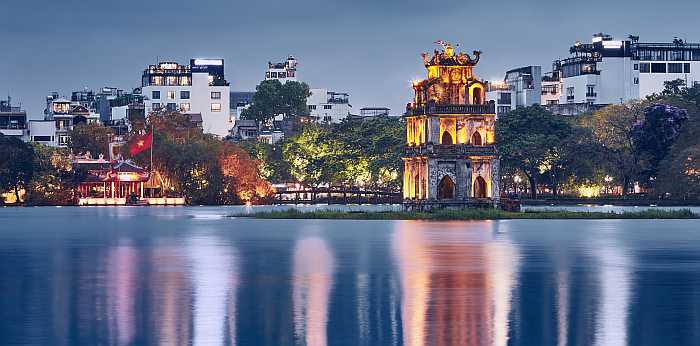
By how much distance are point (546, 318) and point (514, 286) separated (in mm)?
11916

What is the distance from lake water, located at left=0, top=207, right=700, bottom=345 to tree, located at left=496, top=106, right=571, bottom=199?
7467 centimetres

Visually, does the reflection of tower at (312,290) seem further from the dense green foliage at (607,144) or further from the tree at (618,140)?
the tree at (618,140)

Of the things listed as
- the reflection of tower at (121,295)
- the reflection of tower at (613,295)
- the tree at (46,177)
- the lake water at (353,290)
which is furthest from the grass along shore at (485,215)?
the tree at (46,177)

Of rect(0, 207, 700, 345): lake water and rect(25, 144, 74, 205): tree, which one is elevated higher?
rect(25, 144, 74, 205): tree

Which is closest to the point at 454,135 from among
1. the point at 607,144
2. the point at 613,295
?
the point at 607,144

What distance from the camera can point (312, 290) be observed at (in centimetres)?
5125

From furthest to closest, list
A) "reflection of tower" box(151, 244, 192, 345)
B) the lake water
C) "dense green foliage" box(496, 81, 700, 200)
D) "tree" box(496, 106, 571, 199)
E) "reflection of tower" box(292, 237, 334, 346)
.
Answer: "tree" box(496, 106, 571, 199) → "dense green foliage" box(496, 81, 700, 200) → "reflection of tower" box(292, 237, 334, 346) → the lake water → "reflection of tower" box(151, 244, 192, 345)

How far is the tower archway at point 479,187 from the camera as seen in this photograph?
132250mm

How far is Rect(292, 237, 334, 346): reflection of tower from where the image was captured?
3783cm

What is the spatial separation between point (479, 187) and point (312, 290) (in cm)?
8346

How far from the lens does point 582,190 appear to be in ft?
598

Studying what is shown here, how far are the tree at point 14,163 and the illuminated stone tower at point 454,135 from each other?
7424cm

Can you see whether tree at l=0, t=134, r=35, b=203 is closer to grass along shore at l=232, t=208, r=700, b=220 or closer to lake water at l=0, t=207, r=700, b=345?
grass along shore at l=232, t=208, r=700, b=220

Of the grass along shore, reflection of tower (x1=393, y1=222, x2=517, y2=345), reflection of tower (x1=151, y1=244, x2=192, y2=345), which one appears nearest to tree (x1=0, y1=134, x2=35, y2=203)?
the grass along shore
